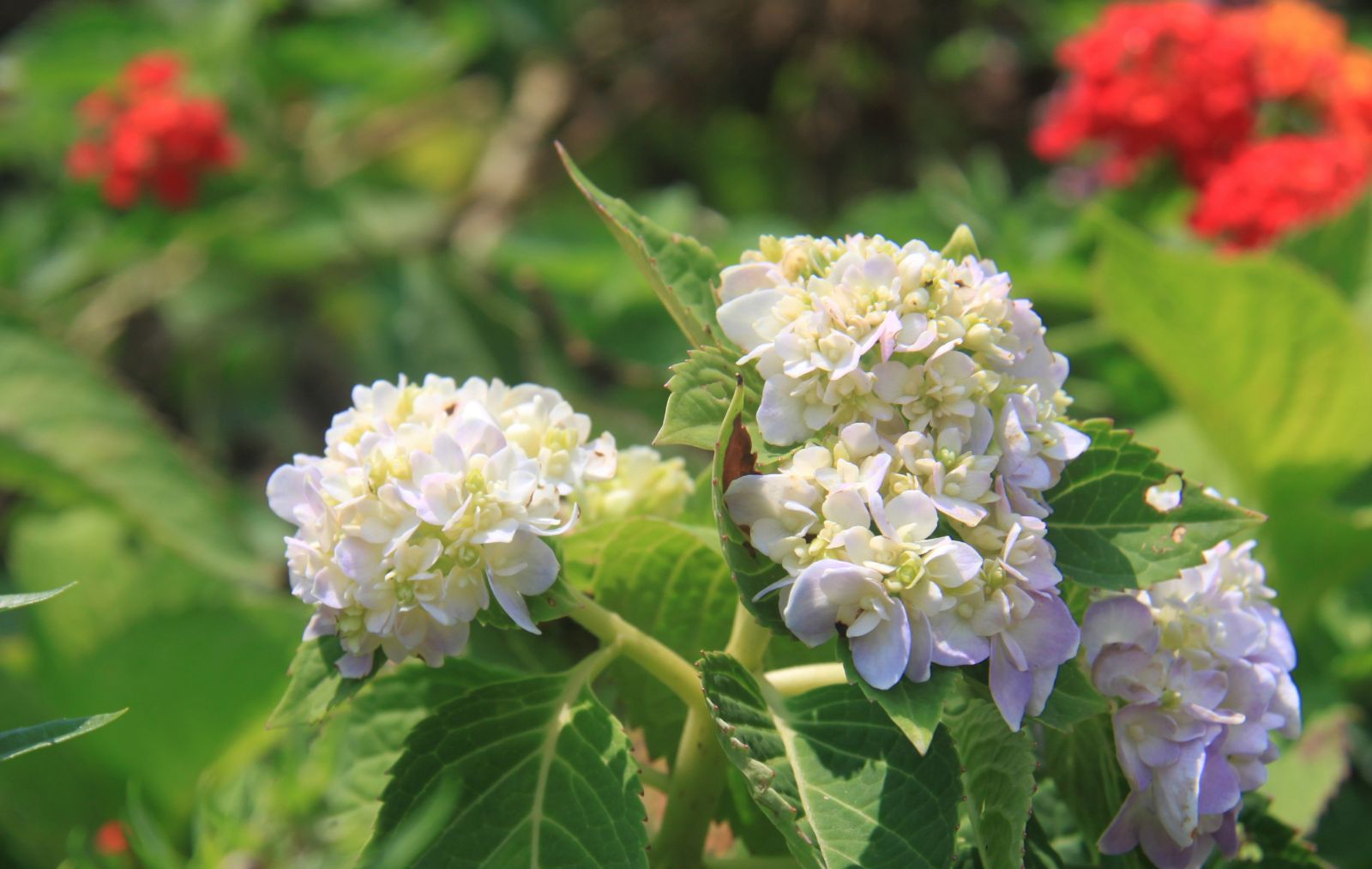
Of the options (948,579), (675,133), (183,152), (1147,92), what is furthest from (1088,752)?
(675,133)

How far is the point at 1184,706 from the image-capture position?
57cm

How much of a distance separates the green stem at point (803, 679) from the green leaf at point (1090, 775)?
121mm

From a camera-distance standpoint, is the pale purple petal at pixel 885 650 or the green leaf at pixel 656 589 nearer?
the pale purple petal at pixel 885 650

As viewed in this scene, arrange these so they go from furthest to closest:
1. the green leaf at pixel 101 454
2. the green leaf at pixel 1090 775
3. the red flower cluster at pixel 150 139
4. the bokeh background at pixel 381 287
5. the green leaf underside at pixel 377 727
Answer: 1. the red flower cluster at pixel 150 139
2. the green leaf at pixel 101 454
3. the bokeh background at pixel 381 287
4. the green leaf underside at pixel 377 727
5. the green leaf at pixel 1090 775

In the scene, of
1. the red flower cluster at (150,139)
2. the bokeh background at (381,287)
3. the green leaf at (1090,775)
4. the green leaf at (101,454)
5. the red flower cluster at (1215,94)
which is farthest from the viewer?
the red flower cluster at (150,139)

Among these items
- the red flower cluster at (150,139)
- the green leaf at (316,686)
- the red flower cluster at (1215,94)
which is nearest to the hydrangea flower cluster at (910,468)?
the green leaf at (316,686)

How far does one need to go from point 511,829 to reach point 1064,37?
2.03 metres

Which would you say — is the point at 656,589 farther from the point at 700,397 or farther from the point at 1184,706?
the point at 1184,706

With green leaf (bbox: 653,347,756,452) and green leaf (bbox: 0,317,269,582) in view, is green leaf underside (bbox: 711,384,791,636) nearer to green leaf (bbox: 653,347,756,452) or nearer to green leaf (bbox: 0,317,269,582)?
green leaf (bbox: 653,347,756,452)

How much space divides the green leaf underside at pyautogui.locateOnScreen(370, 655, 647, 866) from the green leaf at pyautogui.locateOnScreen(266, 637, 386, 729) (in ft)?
0.20

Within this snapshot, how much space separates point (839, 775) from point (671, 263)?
290 mm

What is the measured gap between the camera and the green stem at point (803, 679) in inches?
25.2

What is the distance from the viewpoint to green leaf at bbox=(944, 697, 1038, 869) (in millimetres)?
529

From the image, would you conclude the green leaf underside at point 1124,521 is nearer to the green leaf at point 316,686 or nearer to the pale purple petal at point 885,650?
the pale purple petal at point 885,650
